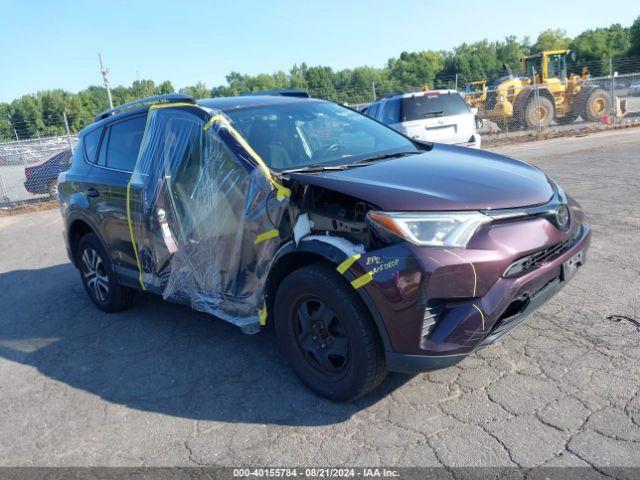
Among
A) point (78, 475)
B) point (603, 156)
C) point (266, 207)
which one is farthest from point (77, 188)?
point (603, 156)

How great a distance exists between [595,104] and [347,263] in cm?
2047

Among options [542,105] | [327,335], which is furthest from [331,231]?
[542,105]

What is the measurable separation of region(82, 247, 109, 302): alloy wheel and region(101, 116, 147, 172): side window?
95 cm

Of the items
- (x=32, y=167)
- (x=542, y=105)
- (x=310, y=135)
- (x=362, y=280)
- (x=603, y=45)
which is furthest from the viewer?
(x=603, y=45)

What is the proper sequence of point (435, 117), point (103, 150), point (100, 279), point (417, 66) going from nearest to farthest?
point (103, 150), point (100, 279), point (435, 117), point (417, 66)

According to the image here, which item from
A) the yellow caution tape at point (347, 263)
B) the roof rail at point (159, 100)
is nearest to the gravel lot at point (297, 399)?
the yellow caution tape at point (347, 263)

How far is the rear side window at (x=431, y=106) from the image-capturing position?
1122 centimetres

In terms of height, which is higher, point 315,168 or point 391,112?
point 391,112

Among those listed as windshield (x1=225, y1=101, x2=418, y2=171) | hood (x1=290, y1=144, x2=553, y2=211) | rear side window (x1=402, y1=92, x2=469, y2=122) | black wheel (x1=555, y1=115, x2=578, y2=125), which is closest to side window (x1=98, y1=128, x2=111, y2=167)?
windshield (x1=225, y1=101, x2=418, y2=171)

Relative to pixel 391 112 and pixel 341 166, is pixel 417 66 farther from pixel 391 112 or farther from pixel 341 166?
pixel 341 166

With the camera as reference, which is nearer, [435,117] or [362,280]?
[362,280]

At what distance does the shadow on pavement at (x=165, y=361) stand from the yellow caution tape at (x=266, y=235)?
93cm

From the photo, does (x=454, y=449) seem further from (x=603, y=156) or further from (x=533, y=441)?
(x=603, y=156)

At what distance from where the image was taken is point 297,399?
3.32 metres
